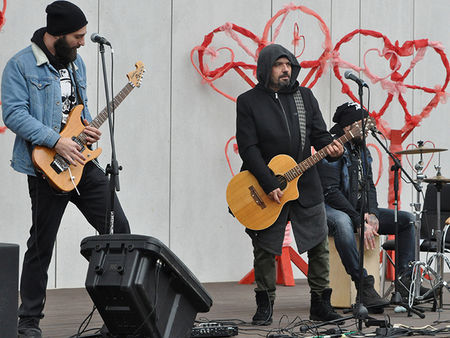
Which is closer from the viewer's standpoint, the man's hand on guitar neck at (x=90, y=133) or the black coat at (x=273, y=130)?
the man's hand on guitar neck at (x=90, y=133)

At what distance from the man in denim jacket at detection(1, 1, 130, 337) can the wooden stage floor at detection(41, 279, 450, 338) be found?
0.42 m

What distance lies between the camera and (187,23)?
7.51 m

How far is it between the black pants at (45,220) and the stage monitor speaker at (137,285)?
19.0 inches

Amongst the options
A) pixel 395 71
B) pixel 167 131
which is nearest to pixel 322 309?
pixel 167 131

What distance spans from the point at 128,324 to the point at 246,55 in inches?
193

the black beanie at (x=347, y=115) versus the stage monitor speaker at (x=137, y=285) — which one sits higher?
the black beanie at (x=347, y=115)

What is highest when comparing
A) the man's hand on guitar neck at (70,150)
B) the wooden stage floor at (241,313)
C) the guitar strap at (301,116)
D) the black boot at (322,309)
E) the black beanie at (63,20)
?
the black beanie at (63,20)

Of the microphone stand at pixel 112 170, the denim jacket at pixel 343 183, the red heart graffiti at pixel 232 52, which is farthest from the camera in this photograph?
the red heart graffiti at pixel 232 52

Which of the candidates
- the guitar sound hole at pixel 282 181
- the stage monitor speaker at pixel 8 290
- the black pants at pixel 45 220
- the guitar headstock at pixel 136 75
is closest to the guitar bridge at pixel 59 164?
the black pants at pixel 45 220

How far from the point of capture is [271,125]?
4.80 meters

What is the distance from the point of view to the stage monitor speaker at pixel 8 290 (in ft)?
10.5

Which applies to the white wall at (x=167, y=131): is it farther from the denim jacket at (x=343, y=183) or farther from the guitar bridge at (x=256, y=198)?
the guitar bridge at (x=256, y=198)

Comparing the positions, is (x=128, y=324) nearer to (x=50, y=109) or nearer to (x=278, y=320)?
(x=50, y=109)

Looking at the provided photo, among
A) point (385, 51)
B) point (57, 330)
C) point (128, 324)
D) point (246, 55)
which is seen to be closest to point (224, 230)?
point (246, 55)
